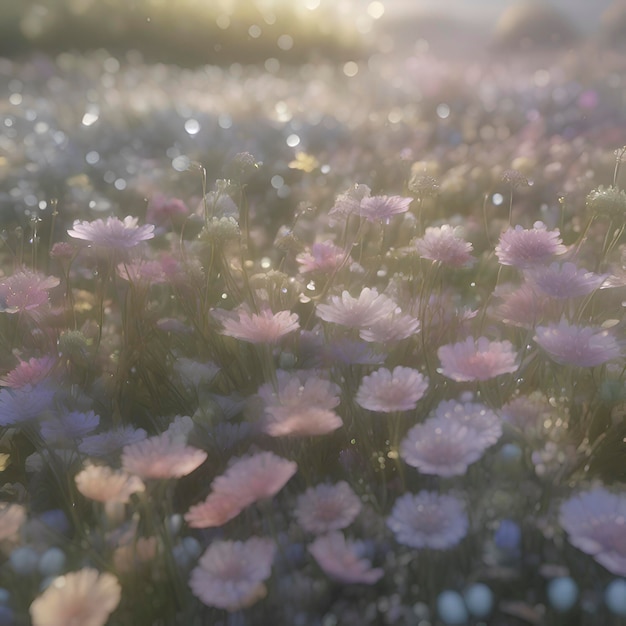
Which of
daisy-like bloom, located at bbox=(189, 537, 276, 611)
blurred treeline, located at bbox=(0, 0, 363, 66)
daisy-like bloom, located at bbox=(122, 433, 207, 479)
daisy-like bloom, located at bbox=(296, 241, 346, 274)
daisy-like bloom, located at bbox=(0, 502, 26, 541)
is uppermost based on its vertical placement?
daisy-like bloom, located at bbox=(296, 241, 346, 274)

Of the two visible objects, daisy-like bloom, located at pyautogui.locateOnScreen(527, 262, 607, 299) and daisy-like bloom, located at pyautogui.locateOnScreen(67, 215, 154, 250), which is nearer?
daisy-like bloom, located at pyautogui.locateOnScreen(527, 262, 607, 299)

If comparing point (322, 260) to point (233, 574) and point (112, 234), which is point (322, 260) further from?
point (233, 574)

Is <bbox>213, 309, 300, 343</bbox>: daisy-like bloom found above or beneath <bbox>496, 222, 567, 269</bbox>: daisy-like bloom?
beneath

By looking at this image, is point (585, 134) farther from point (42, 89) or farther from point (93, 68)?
point (93, 68)

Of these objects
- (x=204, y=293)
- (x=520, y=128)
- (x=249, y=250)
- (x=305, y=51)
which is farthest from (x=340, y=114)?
(x=305, y=51)

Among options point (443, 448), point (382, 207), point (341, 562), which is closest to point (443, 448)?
point (443, 448)

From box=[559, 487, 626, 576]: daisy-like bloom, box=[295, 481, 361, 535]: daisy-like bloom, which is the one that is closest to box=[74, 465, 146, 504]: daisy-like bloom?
box=[295, 481, 361, 535]: daisy-like bloom

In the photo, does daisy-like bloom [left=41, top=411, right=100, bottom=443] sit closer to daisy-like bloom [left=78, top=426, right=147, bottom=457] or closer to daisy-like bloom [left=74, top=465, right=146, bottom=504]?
daisy-like bloom [left=78, top=426, right=147, bottom=457]
